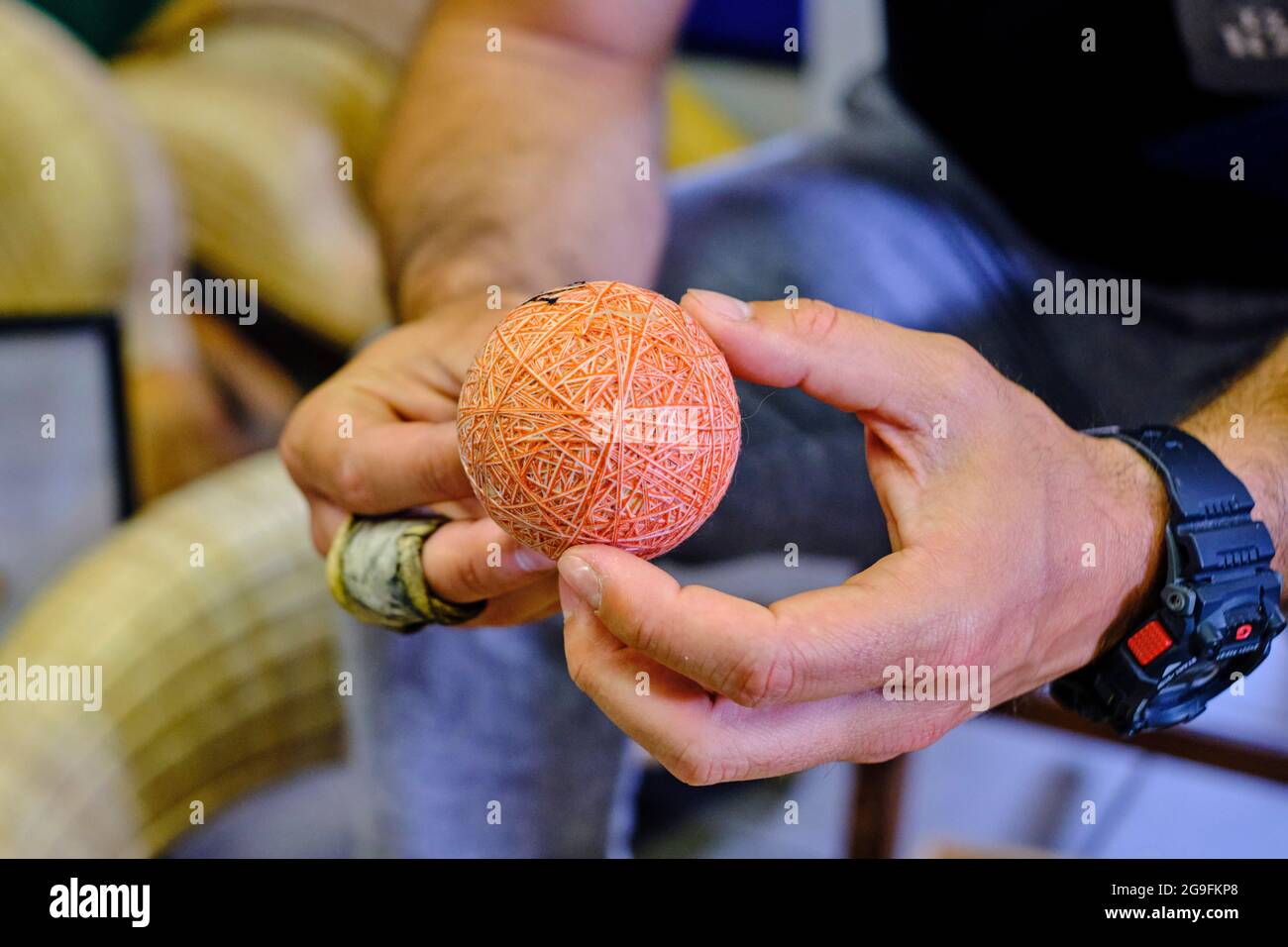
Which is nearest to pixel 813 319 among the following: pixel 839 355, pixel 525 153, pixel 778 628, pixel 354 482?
pixel 839 355

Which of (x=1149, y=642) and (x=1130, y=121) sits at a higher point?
(x=1130, y=121)

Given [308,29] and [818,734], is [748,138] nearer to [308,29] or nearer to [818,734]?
[308,29]

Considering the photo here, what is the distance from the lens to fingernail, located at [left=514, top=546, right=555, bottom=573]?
18.3 inches

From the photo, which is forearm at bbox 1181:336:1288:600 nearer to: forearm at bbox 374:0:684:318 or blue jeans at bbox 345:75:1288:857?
blue jeans at bbox 345:75:1288:857

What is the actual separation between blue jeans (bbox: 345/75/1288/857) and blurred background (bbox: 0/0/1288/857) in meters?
0.13

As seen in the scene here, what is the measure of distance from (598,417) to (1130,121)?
0.50 metres

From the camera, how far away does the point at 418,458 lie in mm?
483

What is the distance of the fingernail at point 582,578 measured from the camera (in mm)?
398

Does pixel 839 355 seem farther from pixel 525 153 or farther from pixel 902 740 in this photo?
pixel 525 153

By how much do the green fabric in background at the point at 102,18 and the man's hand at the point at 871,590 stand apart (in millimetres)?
1367

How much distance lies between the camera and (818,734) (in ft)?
1.39

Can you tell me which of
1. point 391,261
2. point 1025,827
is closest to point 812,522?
point 391,261

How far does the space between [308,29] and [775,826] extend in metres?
1.17

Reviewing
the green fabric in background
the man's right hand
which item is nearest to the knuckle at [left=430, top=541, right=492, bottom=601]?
the man's right hand
